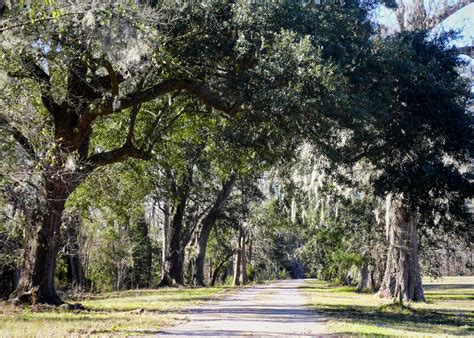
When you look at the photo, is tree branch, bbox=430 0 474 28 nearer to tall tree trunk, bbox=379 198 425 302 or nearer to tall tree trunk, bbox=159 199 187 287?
tall tree trunk, bbox=379 198 425 302

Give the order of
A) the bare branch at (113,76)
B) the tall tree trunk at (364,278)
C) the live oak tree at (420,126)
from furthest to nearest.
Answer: the tall tree trunk at (364,278) < the live oak tree at (420,126) < the bare branch at (113,76)

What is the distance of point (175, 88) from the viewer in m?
13.4

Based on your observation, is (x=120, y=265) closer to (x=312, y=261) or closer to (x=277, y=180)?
(x=312, y=261)

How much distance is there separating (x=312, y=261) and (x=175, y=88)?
106ft

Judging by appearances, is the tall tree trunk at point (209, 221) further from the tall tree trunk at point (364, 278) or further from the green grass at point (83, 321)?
the green grass at point (83, 321)

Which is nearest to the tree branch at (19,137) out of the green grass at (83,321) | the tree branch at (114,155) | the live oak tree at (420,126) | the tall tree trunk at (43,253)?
the tall tree trunk at (43,253)

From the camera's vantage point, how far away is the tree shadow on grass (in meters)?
11.8

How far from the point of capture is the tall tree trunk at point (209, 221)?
31125mm

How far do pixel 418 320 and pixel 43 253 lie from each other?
964 cm

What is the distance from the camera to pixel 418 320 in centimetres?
1386

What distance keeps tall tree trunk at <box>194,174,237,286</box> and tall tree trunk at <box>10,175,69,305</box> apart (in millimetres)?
16428

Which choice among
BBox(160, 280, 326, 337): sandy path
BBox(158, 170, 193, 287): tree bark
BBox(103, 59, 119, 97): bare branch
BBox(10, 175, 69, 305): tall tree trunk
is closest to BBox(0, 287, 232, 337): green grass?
BBox(160, 280, 326, 337): sandy path

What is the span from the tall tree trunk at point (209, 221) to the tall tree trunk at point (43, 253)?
1643 centimetres

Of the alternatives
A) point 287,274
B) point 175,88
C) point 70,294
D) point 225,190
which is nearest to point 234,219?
point 225,190
